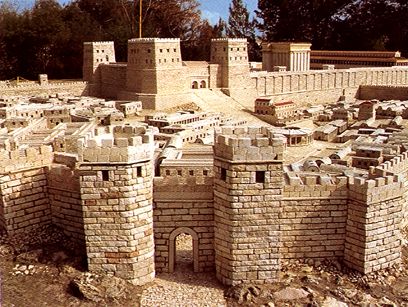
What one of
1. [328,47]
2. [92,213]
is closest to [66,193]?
[92,213]

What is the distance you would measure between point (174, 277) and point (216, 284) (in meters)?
1.34

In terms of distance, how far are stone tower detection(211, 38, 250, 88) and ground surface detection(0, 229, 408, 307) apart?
1457 inches

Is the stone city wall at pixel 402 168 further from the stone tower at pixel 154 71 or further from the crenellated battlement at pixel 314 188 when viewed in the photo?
the stone tower at pixel 154 71

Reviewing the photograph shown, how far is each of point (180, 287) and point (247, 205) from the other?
3243 millimetres

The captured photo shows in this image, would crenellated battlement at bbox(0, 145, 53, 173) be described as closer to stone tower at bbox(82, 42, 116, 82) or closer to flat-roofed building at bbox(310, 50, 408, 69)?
stone tower at bbox(82, 42, 116, 82)

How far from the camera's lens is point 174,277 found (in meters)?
17.3

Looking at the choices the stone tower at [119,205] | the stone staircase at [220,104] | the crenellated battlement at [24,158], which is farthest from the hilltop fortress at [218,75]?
the stone tower at [119,205]

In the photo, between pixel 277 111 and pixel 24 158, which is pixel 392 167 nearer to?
pixel 24 158

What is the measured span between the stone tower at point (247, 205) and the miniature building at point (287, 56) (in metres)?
52.3

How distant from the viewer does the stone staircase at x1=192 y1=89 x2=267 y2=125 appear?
49.1 meters

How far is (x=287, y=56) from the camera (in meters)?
67.7

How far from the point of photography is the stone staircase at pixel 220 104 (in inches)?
1933

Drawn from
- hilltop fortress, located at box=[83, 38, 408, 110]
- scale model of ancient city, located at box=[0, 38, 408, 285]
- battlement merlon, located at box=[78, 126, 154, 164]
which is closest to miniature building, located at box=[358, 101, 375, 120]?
hilltop fortress, located at box=[83, 38, 408, 110]

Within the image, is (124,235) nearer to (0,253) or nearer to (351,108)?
(0,253)
